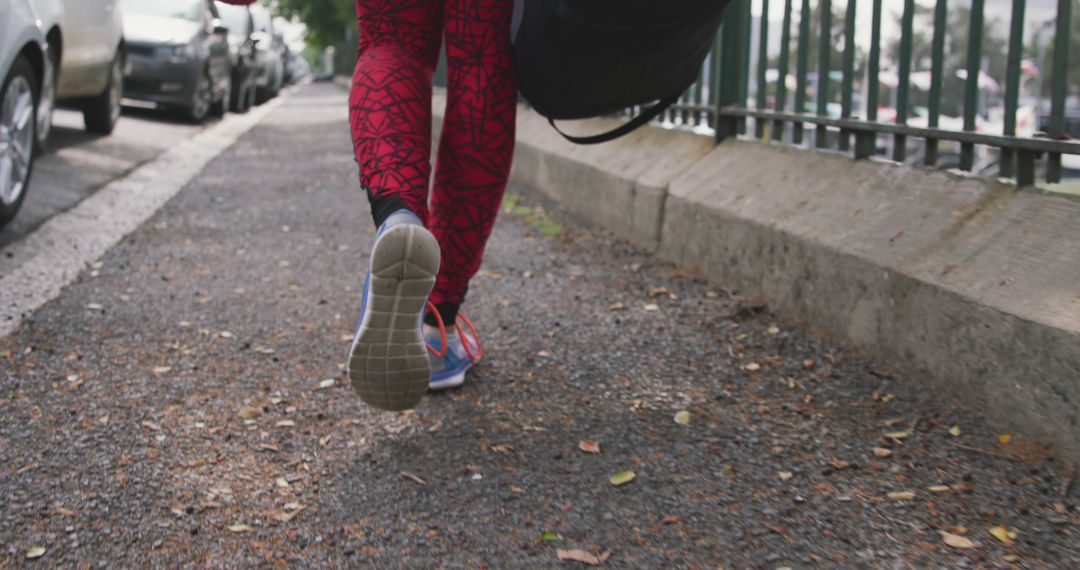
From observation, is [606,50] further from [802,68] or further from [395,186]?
[802,68]

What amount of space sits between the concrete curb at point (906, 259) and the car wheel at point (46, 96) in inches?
105

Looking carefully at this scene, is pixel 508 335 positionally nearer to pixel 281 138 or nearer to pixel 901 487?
pixel 901 487

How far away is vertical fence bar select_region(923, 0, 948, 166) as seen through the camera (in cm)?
321

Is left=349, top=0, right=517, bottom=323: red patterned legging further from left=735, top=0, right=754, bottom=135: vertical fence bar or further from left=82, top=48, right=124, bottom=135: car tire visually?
left=82, top=48, right=124, bottom=135: car tire

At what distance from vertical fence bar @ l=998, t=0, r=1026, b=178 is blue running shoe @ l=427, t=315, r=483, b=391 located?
1.45m

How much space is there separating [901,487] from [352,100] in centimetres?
133

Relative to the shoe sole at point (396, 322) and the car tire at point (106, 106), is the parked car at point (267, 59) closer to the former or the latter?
the car tire at point (106, 106)

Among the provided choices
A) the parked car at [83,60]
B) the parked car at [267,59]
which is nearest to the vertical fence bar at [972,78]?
the parked car at [83,60]

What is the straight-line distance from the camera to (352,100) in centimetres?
232

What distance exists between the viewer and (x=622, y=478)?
7.18 feet

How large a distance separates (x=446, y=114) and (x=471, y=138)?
0.08 meters

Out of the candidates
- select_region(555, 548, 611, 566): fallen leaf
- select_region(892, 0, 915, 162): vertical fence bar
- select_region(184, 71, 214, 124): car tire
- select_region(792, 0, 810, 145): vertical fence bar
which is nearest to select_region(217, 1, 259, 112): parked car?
select_region(184, 71, 214, 124): car tire

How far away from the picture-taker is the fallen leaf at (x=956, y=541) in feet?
6.19

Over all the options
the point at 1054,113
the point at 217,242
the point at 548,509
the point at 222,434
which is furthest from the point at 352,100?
the point at 217,242
